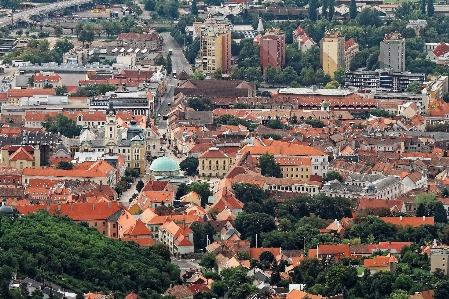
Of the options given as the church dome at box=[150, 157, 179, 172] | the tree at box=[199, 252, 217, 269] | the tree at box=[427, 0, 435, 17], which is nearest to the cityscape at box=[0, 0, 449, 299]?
the tree at box=[199, 252, 217, 269]

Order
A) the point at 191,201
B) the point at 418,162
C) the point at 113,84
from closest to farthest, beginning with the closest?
the point at 191,201 < the point at 418,162 < the point at 113,84

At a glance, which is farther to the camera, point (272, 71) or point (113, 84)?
point (272, 71)

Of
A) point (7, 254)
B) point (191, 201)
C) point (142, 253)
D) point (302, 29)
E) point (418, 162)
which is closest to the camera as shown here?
point (7, 254)

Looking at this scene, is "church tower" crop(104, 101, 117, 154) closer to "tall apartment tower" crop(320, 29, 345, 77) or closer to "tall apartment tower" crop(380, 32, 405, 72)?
"tall apartment tower" crop(320, 29, 345, 77)

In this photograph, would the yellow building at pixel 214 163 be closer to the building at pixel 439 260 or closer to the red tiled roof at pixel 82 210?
the red tiled roof at pixel 82 210


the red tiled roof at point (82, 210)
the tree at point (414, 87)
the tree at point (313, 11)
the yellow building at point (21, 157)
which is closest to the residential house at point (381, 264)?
the red tiled roof at point (82, 210)

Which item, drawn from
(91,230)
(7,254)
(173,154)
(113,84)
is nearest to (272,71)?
(113,84)

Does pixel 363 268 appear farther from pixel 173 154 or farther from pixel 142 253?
pixel 173 154
